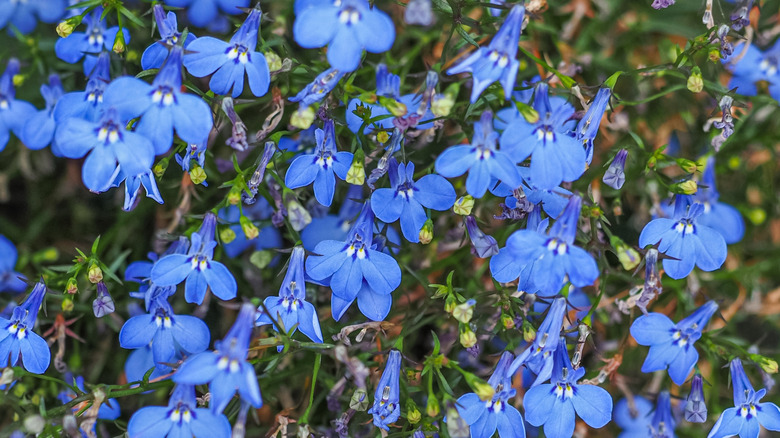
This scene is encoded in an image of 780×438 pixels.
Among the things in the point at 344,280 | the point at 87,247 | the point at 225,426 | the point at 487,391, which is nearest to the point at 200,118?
the point at 344,280

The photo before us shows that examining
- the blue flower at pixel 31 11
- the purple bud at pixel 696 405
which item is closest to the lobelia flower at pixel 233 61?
the blue flower at pixel 31 11

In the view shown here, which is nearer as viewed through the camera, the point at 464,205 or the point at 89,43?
the point at 464,205

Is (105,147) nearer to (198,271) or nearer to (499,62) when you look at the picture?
(198,271)

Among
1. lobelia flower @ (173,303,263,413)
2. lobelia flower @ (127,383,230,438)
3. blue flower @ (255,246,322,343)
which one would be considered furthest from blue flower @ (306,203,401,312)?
lobelia flower @ (127,383,230,438)

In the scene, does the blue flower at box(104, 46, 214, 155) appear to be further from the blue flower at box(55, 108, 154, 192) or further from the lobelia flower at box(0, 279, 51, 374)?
the lobelia flower at box(0, 279, 51, 374)

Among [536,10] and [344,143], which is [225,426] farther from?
[536,10]

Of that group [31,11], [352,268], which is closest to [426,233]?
[352,268]
